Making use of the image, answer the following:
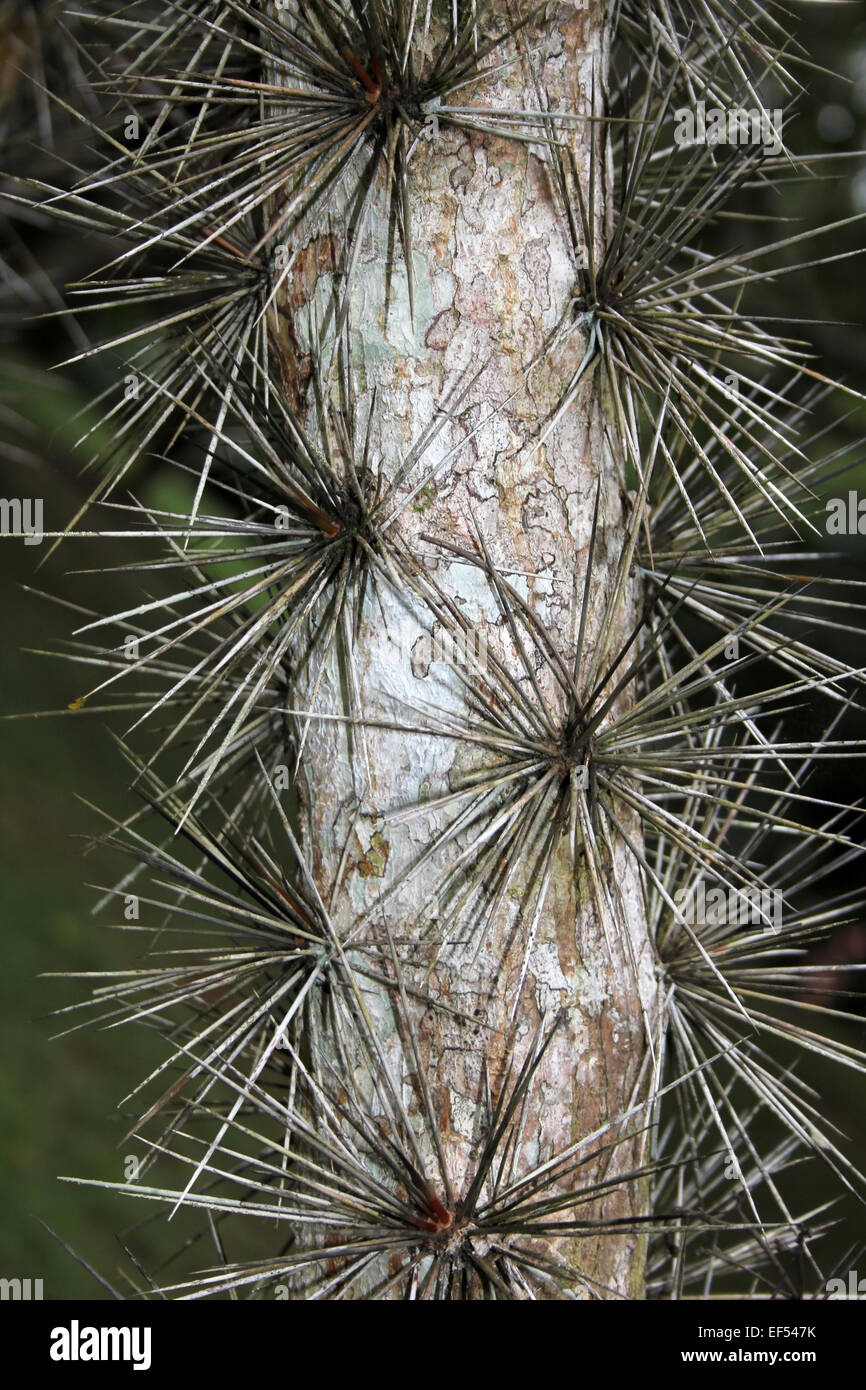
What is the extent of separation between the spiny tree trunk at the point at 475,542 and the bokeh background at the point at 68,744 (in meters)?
0.52

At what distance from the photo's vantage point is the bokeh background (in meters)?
1.81

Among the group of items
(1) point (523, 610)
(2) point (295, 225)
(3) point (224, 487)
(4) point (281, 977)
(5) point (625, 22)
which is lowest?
(4) point (281, 977)

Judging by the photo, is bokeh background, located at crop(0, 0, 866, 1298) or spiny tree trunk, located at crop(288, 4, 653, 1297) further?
bokeh background, located at crop(0, 0, 866, 1298)

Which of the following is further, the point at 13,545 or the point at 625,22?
the point at 13,545

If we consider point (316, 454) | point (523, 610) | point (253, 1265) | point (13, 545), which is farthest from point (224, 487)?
point (13, 545)

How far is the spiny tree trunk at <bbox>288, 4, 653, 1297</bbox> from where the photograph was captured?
1.95ft

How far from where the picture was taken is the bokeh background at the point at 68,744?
181 centimetres

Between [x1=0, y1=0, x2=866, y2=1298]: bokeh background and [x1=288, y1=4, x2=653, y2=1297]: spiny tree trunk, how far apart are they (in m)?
0.52

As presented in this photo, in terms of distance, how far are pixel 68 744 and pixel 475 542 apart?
266 cm

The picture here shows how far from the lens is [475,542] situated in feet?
1.95

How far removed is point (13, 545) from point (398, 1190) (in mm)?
3106

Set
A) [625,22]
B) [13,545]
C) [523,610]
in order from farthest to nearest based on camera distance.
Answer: [13,545] → [625,22] → [523,610]

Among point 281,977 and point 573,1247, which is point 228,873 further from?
point 573,1247

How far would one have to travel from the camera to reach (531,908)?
594 mm
